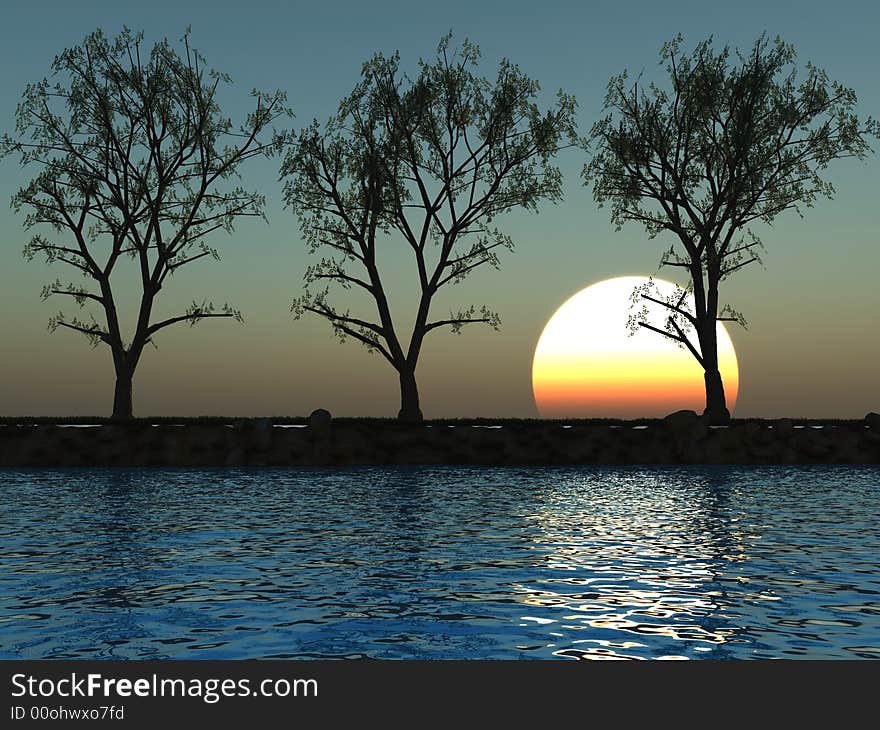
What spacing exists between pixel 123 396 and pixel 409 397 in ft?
33.9

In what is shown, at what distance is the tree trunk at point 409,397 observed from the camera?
40.6 metres

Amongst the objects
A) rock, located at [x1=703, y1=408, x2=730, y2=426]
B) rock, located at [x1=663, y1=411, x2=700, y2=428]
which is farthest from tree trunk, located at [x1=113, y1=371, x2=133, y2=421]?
rock, located at [x1=703, y1=408, x2=730, y2=426]

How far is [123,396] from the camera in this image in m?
39.8

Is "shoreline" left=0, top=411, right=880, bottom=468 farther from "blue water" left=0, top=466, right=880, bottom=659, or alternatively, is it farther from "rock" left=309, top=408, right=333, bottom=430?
"blue water" left=0, top=466, right=880, bottom=659

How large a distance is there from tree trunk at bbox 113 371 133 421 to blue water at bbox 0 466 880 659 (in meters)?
14.8

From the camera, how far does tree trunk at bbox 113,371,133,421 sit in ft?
129

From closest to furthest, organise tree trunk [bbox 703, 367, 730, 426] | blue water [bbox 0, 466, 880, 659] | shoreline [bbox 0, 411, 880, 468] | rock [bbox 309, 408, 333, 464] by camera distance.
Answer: blue water [bbox 0, 466, 880, 659] < shoreline [bbox 0, 411, 880, 468] < rock [bbox 309, 408, 333, 464] < tree trunk [bbox 703, 367, 730, 426]

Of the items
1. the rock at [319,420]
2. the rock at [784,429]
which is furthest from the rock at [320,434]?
the rock at [784,429]

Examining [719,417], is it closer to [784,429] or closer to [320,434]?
[784,429]

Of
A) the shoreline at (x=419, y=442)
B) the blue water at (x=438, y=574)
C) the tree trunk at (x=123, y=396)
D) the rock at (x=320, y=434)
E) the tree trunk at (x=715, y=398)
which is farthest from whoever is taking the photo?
the tree trunk at (x=715, y=398)

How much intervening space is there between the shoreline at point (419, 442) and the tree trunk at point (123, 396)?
8.33 ft

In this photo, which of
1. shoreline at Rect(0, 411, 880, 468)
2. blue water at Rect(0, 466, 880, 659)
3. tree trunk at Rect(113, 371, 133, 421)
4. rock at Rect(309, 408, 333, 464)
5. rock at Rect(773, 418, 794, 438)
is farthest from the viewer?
tree trunk at Rect(113, 371, 133, 421)

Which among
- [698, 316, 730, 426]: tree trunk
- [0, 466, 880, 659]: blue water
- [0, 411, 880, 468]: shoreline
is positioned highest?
[698, 316, 730, 426]: tree trunk

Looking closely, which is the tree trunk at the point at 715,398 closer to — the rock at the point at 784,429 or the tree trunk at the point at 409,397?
the rock at the point at 784,429
